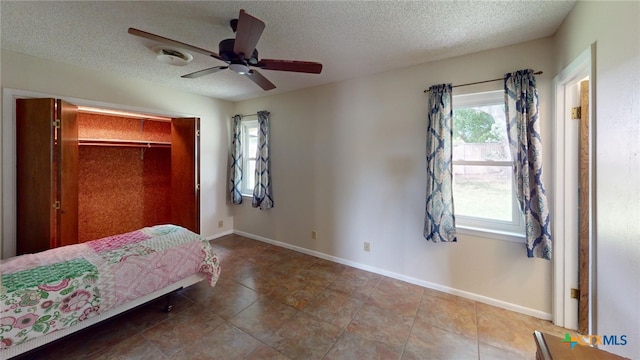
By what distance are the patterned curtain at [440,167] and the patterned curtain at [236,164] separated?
3280 mm

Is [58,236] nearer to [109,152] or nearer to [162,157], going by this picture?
[109,152]

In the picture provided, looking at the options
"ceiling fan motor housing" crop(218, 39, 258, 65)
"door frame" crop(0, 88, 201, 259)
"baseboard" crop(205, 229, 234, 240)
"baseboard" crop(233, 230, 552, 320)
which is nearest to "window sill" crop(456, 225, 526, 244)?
"baseboard" crop(233, 230, 552, 320)

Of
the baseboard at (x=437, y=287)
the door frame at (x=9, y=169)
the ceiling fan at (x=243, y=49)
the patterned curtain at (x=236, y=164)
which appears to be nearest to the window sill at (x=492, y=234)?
the baseboard at (x=437, y=287)

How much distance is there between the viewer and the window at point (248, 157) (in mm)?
4387

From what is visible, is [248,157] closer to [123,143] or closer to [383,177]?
[123,143]

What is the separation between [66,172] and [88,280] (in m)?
1.46

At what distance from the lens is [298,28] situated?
1.88 meters

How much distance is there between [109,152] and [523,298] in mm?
5696

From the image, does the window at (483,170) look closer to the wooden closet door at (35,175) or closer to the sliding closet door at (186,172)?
the sliding closet door at (186,172)

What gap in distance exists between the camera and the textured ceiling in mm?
1622

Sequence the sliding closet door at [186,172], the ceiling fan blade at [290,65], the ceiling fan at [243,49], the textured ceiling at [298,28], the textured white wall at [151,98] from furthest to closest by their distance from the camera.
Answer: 1. the sliding closet door at [186,172]
2. the textured white wall at [151,98]
3. the ceiling fan blade at [290,65]
4. the textured ceiling at [298,28]
5. the ceiling fan at [243,49]

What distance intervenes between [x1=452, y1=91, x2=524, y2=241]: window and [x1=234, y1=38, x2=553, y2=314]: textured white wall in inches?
5.5

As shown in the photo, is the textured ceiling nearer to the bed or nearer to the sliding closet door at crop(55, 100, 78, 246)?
the sliding closet door at crop(55, 100, 78, 246)

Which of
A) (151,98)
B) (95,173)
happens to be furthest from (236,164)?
(95,173)
